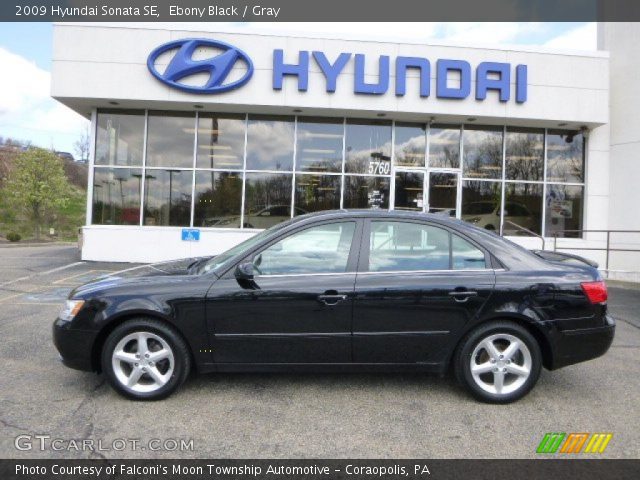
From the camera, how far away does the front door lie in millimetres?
3576

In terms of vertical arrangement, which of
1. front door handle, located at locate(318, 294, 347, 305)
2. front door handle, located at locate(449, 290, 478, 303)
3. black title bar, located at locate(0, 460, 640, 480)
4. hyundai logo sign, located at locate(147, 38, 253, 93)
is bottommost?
black title bar, located at locate(0, 460, 640, 480)

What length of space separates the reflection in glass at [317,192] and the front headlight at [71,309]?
28.6 ft

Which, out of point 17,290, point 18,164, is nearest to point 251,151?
point 17,290

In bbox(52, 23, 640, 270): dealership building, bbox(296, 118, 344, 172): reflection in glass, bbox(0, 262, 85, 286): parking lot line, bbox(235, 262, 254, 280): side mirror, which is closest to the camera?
bbox(235, 262, 254, 280): side mirror

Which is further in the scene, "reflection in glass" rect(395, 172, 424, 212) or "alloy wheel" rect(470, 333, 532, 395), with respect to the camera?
"reflection in glass" rect(395, 172, 424, 212)

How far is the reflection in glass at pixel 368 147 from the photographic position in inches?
483

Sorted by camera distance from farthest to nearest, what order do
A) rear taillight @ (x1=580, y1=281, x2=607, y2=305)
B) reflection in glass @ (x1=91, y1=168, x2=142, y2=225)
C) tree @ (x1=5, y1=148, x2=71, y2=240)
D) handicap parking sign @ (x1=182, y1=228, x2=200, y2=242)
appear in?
tree @ (x1=5, y1=148, x2=71, y2=240), reflection in glass @ (x1=91, y1=168, x2=142, y2=225), handicap parking sign @ (x1=182, y1=228, x2=200, y2=242), rear taillight @ (x1=580, y1=281, x2=607, y2=305)

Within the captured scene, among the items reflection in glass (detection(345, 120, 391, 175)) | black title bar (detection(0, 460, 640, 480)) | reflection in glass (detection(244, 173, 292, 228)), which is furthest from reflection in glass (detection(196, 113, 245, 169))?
black title bar (detection(0, 460, 640, 480))

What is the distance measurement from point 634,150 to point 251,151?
10360 millimetres

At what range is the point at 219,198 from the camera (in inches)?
475

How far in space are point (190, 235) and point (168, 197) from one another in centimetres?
124

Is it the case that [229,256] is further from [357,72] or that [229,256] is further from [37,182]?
[37,182]

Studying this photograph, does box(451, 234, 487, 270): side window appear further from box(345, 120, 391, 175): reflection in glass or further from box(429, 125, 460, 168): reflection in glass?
box(429, 125, 460, 168): reflection in glass

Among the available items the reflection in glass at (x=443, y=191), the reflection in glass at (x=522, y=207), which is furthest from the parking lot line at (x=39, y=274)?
the reflection in glass at (x=522, y=207)
